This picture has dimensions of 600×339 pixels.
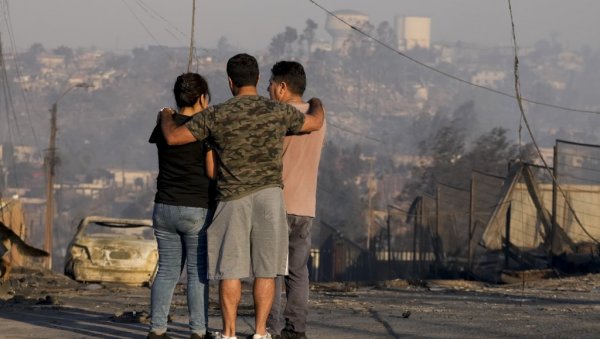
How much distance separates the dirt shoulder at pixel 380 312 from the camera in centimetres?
1021

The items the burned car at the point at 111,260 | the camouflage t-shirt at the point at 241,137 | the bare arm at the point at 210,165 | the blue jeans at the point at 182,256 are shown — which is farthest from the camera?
the burned car at the point at 111,260

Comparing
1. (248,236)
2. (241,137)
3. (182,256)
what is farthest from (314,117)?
(182,256)

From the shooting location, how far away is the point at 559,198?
27.4 m

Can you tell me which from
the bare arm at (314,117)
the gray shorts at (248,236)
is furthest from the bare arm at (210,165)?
the bare arm at (314,117)

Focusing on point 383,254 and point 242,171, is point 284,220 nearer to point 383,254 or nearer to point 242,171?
point 242,171

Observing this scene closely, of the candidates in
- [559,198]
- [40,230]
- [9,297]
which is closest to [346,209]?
[40,230]

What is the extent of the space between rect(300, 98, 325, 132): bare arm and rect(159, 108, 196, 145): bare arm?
2.39 ft

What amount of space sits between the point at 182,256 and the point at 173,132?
2.79ft

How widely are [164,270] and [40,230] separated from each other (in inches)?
5495

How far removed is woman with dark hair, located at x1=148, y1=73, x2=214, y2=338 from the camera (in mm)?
8658

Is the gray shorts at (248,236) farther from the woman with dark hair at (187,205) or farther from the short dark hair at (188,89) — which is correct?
the short dark hair at (188,89)

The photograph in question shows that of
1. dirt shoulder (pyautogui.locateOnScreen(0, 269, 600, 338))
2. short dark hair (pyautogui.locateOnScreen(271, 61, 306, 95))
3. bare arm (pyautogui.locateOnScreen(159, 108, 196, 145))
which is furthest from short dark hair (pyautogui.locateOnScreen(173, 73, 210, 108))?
dirt shoulder (pyautogui.locateOnScreen(0, 269, 600, 338))

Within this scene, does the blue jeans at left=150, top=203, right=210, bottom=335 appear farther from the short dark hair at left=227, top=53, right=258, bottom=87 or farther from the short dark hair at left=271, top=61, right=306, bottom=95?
the short dark hair at left=271, top=61, right=306, bottom=95

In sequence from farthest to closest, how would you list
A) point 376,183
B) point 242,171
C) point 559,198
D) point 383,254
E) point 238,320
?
point 376,183
point 383,254
point 559,198
point 238,320
point 242,171
